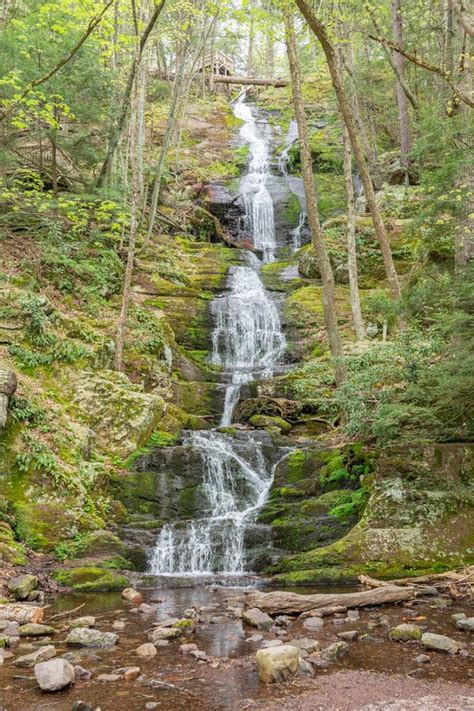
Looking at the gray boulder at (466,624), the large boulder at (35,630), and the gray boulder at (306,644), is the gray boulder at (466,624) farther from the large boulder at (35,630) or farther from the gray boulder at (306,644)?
the large boulder at (35,630)

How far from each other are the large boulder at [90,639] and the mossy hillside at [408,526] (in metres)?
2.92

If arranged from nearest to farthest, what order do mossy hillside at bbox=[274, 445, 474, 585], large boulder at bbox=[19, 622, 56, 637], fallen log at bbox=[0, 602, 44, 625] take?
1. large boulder at bbox=[19, 622, 56, 637]
2. fallen log at bbox=[0, 602, 44, 625]
3. mossy hillside at bbox=[274, 445, 474, 585]

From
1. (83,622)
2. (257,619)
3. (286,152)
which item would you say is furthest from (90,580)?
(286,152)

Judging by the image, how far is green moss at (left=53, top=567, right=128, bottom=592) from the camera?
285 inches

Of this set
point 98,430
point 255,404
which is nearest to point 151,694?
Answer: point 98,430

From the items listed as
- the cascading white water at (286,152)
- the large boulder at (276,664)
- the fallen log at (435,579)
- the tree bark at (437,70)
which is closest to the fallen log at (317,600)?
the fallen log at (435,579)

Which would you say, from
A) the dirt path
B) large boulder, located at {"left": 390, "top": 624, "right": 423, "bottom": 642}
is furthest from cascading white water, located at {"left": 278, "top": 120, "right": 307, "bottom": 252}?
the dirt path

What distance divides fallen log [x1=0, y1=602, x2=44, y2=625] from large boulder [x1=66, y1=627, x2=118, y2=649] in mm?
795

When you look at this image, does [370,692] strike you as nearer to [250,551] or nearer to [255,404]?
[250,551]

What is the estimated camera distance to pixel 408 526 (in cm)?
753

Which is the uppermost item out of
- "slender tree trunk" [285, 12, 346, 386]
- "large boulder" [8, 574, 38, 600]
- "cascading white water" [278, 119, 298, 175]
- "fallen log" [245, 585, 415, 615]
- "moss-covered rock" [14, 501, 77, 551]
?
"cascading white water" [278, 119, 298, 175]

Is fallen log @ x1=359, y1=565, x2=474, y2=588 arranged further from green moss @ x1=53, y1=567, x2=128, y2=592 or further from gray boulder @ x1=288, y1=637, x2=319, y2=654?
green moss @ x1=53, y1=567, x2=128, y2=592

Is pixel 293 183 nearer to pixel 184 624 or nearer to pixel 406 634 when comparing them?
pixel 184 624

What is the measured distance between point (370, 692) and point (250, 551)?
4925mm
